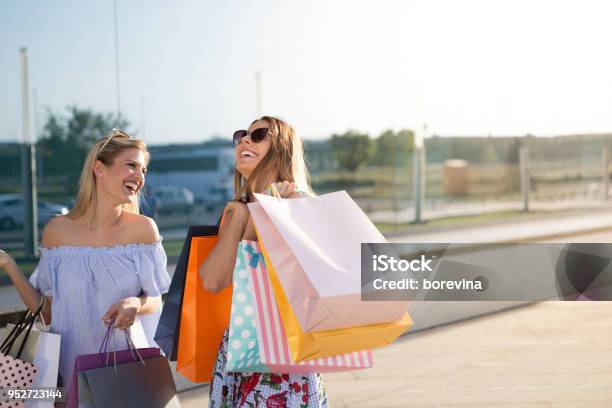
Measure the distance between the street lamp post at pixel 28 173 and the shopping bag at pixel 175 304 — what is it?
17.9 ft

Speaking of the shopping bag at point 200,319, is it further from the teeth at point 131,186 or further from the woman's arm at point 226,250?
the teeth at point 131,186

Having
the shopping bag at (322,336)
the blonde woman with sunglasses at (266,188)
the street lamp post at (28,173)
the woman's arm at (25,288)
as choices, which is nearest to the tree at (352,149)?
the street lamp post at (28,173)

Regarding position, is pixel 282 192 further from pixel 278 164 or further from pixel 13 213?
pixel 13 213

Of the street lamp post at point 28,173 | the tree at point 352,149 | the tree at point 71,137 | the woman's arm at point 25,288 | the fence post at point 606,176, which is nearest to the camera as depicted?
the woman's arm at point 25,288

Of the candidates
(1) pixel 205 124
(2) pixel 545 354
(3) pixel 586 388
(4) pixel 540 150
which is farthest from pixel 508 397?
(4) pixel 540 150

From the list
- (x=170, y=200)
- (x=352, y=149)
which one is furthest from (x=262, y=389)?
(x=352, y=149)

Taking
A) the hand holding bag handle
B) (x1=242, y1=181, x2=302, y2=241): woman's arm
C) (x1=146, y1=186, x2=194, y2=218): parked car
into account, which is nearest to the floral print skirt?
(x1=242, y1=181, x2=302, y2=241): woman's arm

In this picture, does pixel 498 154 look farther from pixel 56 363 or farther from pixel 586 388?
pixel 56 363

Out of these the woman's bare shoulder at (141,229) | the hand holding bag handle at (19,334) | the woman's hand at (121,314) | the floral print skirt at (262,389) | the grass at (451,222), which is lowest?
the grass at (451,222)

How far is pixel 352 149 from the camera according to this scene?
36.7 feet

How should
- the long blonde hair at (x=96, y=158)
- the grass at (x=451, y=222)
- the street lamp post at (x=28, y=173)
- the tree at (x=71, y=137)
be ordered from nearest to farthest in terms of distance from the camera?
the long blonde hair at (x=96, y=158)
the street lamp post at (x=28, y=173)
the tree at (x=71, y=137)
the grass at (x=451, y=222)

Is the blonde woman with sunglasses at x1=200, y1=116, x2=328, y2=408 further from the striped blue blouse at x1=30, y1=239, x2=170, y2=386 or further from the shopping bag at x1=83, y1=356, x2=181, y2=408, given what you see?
the striped blue blouse at x1=30, y1=239, x2=170, y2=386

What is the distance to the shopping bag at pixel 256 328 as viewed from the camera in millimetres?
2316

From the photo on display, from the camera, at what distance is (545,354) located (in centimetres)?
609
